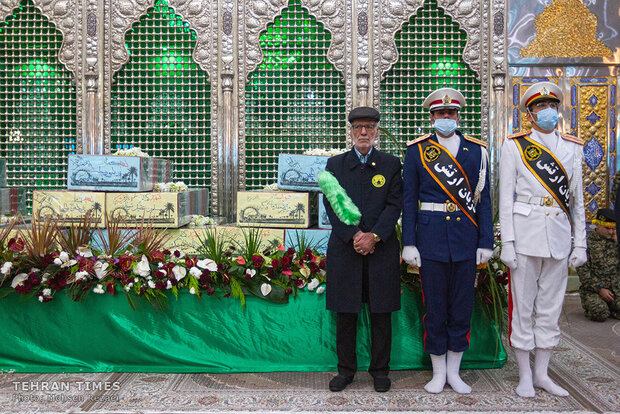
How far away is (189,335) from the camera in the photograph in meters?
3.70

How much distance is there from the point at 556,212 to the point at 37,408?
3.39 m

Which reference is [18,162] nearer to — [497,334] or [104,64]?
[104,64]

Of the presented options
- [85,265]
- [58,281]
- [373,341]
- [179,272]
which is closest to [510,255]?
[373,341]

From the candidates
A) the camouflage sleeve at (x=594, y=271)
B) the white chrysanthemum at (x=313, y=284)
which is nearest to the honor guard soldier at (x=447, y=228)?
the white chrysanthemum at (x=313, y=284)

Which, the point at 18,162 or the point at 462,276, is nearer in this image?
the point at 462,276

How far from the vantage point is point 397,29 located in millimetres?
6918

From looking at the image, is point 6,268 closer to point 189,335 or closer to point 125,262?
point 125,262

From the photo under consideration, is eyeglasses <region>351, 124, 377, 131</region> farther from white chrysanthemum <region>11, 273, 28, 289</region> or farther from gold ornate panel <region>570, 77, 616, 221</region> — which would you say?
gold ornate panel <region>570, 77, 616, 221</region>

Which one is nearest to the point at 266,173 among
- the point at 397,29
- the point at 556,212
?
the point at 397,29

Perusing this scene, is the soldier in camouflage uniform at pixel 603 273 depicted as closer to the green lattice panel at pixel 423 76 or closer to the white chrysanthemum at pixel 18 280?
the green lattice panel at pixel 423 76

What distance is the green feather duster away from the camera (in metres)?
3.28

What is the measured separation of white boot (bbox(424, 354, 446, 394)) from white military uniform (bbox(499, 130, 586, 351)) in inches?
18.5

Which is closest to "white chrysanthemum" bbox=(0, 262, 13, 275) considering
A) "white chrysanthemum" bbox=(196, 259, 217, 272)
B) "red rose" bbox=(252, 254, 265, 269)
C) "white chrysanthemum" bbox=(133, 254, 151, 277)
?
"white chrysanthemum" bbox=(133, 254, 151, 277)

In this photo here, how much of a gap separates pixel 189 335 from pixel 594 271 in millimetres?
4408
